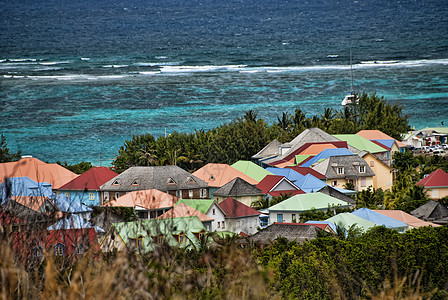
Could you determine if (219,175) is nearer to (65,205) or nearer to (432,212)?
(432,212)

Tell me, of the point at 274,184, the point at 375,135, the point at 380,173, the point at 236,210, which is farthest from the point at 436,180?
the point at 375,135

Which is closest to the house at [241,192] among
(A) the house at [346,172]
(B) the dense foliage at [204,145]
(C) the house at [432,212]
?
(A) the house at [346,172]

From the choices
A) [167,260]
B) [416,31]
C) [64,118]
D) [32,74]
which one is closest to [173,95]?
[64,118]

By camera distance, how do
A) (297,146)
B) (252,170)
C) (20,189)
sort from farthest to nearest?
(297,146) → (252,170) → (20,189)

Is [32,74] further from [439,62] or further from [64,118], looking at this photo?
[439,62]

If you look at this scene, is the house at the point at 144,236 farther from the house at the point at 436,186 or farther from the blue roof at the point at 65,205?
the house at the point at 436,186

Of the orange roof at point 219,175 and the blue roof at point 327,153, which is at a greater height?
the blue roof at point 327,153

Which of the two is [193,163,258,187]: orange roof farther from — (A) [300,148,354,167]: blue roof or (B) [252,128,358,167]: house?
(B) [252,128,358,167]: house
